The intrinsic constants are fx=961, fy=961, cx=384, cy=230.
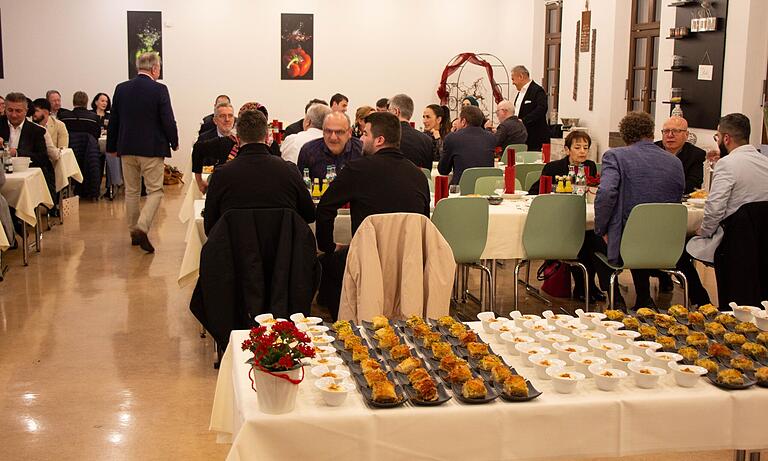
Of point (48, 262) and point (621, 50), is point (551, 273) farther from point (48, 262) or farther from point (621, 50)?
point (621, 50)

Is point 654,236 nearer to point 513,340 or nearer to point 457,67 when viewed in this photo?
point 513,340

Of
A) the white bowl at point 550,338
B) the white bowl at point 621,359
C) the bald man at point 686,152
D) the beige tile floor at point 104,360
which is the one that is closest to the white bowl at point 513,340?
the white bowl at point 550,338

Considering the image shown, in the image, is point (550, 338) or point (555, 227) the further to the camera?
point (555, 227)

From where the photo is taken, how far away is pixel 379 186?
15.7 ft

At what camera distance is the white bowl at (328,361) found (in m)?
2.78

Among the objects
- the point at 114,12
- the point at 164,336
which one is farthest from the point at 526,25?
the point at 164,336

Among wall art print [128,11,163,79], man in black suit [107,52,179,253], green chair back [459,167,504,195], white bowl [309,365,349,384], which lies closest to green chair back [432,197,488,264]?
green chair back [459,167,504,195]

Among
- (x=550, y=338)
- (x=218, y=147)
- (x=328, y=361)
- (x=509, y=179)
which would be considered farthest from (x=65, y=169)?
(x=550, y=338)

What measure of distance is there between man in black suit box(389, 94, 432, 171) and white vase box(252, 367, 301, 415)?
5535 mm

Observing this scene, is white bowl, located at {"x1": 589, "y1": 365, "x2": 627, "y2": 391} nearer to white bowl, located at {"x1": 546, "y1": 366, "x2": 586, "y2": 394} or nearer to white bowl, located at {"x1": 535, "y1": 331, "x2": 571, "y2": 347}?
white bowl, located at {"x1": 546, "y1": 366, "x2": 586, "y2": 394}

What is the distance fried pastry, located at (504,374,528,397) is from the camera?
8.42 feet

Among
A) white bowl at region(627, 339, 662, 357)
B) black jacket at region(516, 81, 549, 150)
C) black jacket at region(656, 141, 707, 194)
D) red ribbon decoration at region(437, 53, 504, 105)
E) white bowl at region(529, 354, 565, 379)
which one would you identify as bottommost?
white bowl at region(529, 354, 565, 379)

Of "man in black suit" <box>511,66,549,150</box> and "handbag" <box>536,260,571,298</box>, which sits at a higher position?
"man in black suit" <box>511,66,549,150</box>

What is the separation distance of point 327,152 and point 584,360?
12.0 feet
